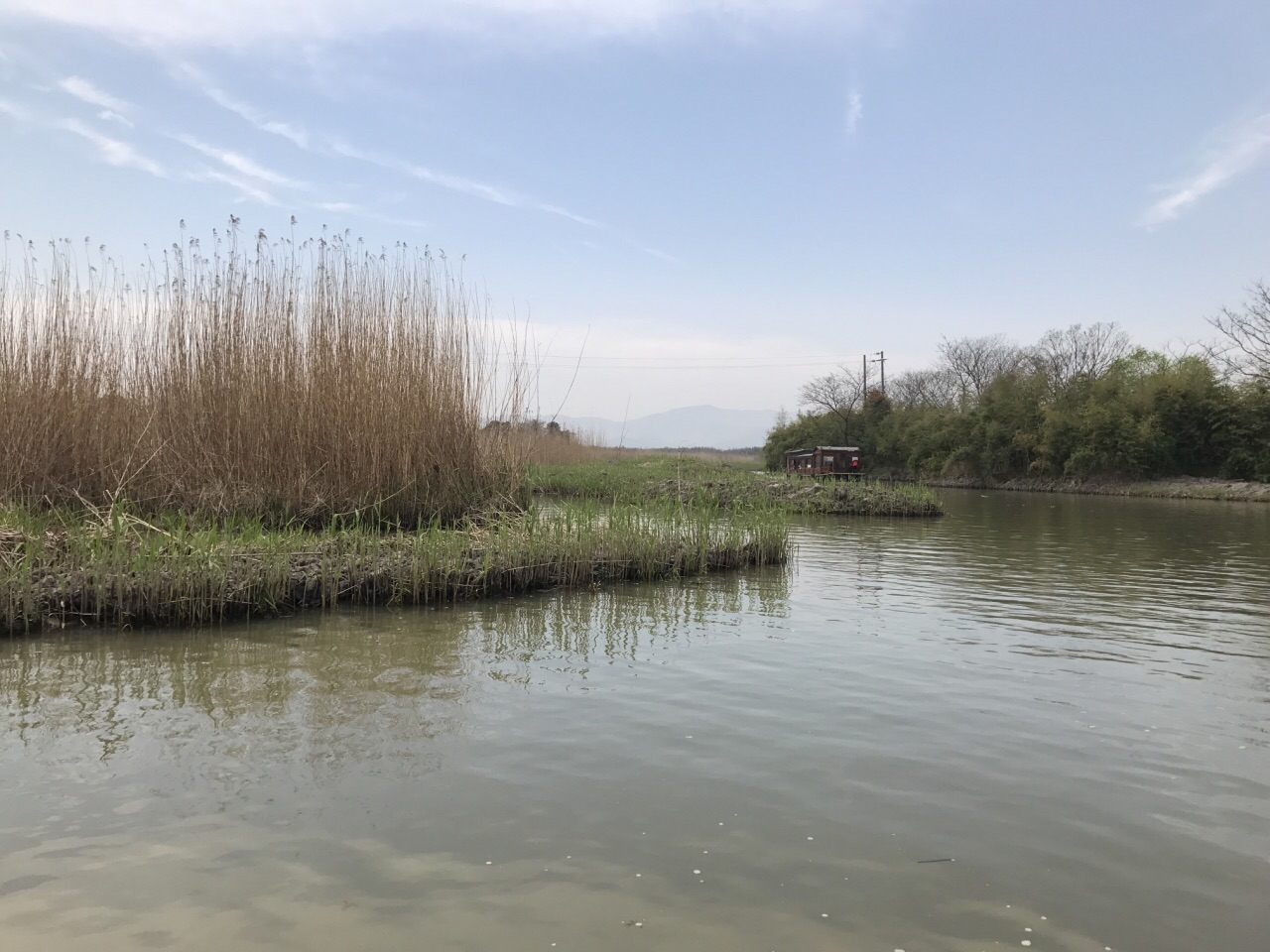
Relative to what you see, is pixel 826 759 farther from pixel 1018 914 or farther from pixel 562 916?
pixel 562 916

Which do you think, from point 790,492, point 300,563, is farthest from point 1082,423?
point 300,563

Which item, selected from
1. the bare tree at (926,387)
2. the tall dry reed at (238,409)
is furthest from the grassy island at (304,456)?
the bare tree at (926,387)

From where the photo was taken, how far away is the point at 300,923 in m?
2.64

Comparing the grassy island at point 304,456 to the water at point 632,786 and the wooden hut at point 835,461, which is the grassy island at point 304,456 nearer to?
the water at point 632,786

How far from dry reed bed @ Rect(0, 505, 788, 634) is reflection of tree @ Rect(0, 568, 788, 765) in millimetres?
332

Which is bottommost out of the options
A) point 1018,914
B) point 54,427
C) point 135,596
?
point 1018,914

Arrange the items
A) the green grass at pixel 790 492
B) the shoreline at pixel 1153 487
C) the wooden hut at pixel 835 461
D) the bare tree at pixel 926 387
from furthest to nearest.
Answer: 1. the bare tree at pixel 926 387
2. the wooden hut at pixel 835 461
3. the shoreline at pixel 1153 487
4. the green grass at pixel 790 492

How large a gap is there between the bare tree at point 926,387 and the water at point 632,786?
5871cm

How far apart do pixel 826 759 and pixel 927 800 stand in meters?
0.55

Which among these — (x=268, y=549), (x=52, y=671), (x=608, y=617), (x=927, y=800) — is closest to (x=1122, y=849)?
(x=927, y=800)

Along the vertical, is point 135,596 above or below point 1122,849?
above

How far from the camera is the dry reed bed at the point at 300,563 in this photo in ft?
20.9

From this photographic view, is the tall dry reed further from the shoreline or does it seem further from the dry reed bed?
the shoreline

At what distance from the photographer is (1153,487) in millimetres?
31828
